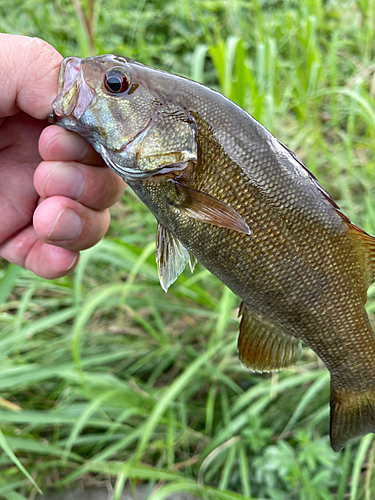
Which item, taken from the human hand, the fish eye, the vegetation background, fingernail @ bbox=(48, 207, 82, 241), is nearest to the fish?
the fish eye

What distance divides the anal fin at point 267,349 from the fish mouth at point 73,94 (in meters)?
0.59

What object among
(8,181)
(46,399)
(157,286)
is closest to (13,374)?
(46,399)

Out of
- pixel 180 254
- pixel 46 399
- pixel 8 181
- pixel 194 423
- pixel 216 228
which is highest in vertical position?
pixel 216 228

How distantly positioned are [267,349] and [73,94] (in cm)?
72

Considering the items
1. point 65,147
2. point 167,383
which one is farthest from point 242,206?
A: point 167,383

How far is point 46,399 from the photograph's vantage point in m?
2.01

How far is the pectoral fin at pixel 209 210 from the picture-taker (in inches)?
34.7

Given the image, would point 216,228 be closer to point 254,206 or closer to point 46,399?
point 254,206

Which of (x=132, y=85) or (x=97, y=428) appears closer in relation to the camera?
(x=132, y=85)

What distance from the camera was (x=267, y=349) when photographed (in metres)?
1.04

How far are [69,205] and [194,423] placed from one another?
1158mm

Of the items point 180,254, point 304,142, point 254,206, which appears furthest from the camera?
point 304,142

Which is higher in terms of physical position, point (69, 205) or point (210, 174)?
point (210, 174)

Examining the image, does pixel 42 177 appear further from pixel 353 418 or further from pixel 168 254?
pixel 353 418
